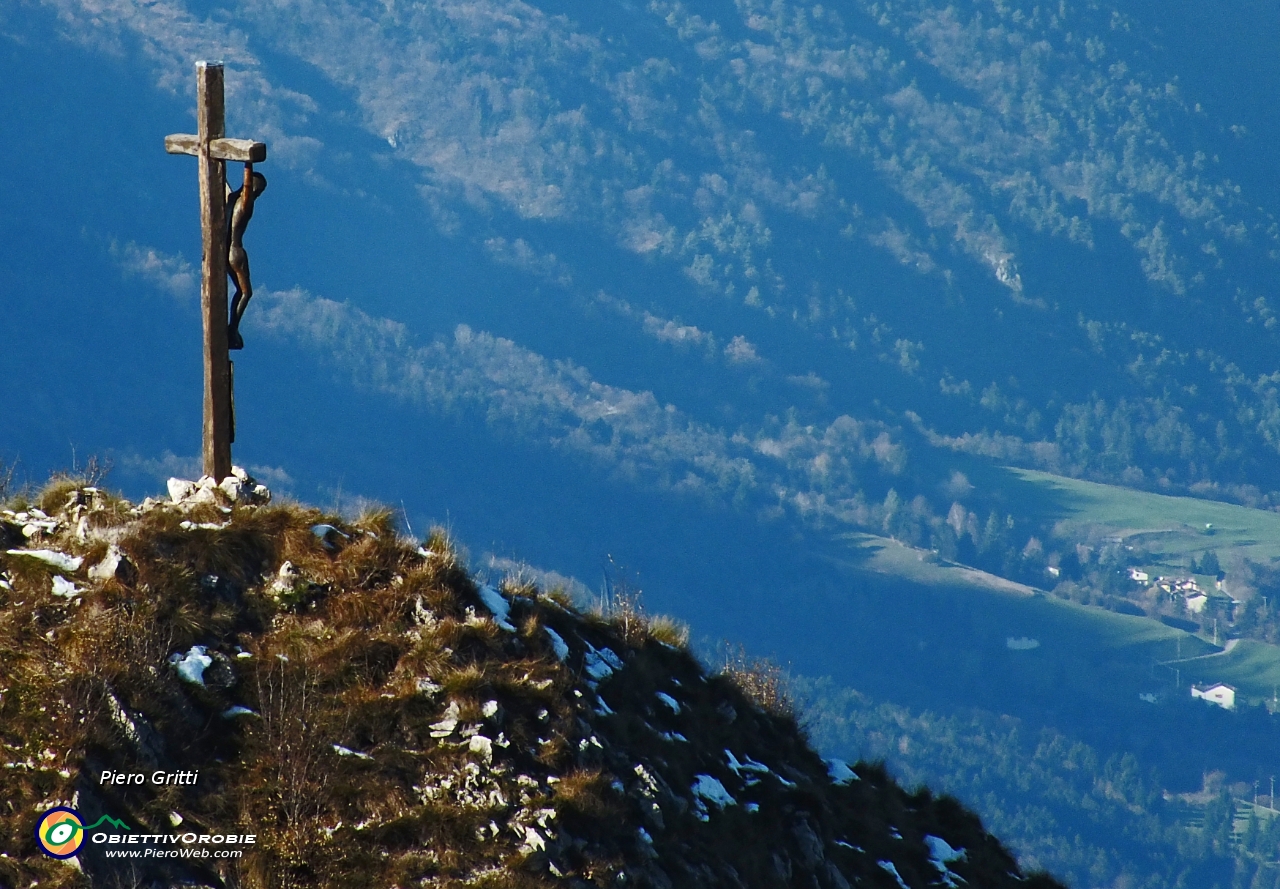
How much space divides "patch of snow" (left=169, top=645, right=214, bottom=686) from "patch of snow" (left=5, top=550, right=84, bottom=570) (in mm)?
1256

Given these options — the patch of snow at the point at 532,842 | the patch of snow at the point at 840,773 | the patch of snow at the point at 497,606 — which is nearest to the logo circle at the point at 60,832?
the patch of snow at the point at 532,842

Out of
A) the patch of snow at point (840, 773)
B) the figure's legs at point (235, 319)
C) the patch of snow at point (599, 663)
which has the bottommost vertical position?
the patch of snow at point (840, 773)

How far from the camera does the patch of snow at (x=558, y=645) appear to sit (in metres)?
13.5

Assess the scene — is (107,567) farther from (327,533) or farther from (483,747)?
(483,747)

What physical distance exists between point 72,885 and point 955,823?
987 centimetres

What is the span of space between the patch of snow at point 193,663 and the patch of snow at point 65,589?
0.97 metres

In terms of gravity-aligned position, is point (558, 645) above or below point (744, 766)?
above

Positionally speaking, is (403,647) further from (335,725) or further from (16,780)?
(16,780)

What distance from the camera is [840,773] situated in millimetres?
16406

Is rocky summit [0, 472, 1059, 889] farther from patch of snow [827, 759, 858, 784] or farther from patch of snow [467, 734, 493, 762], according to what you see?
patch of snow [827, 759, 858, 784]

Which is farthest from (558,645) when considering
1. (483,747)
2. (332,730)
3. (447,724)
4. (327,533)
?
(332,730)

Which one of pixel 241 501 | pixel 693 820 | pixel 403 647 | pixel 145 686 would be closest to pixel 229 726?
pixel 145 686

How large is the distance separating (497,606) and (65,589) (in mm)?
3589

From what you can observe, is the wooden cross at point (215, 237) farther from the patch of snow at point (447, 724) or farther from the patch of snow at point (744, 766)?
the patch of snow at point (744, 766)
